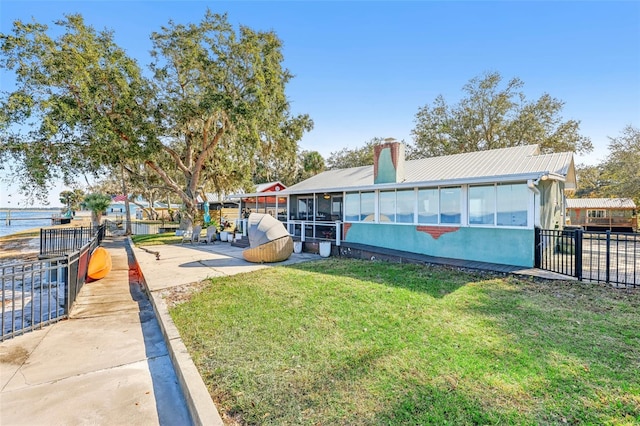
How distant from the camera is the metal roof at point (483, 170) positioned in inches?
345

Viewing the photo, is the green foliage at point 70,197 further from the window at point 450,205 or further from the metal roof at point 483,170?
the window at point 450,205

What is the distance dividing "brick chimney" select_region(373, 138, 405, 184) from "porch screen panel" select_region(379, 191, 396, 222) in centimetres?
73

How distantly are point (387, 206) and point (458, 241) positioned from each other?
2.94m

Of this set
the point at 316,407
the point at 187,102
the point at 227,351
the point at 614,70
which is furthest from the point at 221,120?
the point at 614,70

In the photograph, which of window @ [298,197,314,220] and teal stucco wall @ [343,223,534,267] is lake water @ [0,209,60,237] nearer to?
window @ [298,197,314,220]

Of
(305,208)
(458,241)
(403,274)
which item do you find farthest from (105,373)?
(305,208)

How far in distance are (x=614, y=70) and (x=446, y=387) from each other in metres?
20.0

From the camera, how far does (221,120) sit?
762 inches

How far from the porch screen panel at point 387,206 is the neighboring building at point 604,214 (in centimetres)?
3001

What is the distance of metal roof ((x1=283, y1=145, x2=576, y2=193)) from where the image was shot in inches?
345

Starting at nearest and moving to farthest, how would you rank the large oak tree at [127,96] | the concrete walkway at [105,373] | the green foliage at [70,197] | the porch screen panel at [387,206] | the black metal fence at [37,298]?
the concrete walkway at [105,373] → the black metal fence at [37,298] → the porch screen panel at [387,206] → the large oak tree at [127,96] → the green foliage at [70,197]

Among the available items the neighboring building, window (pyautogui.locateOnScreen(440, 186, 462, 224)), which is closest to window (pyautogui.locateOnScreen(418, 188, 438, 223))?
window (pyautogui.locateOnScreen(440, 186, 462, 224))

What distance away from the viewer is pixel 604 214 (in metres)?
31.5

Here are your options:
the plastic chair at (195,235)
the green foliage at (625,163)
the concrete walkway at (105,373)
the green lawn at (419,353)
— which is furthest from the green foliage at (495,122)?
the concrete walkway at (105,373)
